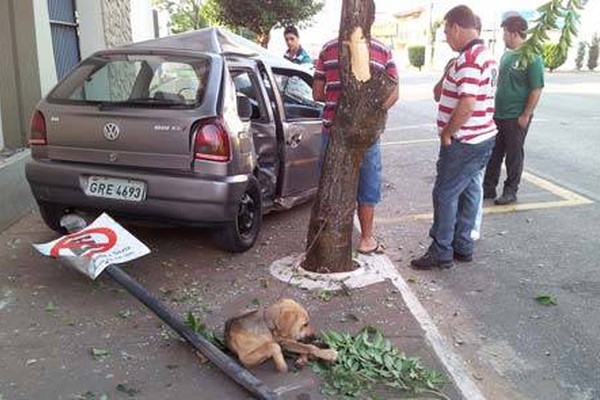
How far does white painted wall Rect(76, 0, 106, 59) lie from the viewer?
9.10m

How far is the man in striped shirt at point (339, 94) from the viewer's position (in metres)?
4.80

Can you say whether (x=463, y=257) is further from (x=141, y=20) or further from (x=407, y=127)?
(x=141, y=20)

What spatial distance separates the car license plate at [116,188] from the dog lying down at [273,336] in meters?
1.52

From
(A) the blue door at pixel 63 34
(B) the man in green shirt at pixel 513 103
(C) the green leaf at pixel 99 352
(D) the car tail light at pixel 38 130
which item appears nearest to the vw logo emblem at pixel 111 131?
(D) the car tail light at pixel 38 130

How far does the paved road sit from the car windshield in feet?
6.94

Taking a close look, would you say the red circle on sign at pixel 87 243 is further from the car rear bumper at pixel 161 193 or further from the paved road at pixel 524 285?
the paved road at pixel 524 285

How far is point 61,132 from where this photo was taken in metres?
4.84

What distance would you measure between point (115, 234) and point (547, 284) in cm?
304

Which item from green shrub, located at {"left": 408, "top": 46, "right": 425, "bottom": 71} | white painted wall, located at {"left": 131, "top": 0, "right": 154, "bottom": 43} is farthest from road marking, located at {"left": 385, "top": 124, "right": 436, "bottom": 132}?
green shrub, located at {"left": 408, "top": 46, "right": 425, "bottom": 71}

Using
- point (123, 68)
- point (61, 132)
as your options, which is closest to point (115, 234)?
point (61, 132)

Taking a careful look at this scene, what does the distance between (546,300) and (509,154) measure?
101 inches

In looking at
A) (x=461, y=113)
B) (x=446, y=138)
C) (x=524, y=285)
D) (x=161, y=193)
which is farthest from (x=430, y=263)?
(x=161, y=193)

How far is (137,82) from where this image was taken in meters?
5.21

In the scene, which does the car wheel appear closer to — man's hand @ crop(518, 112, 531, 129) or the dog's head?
the dog's head
